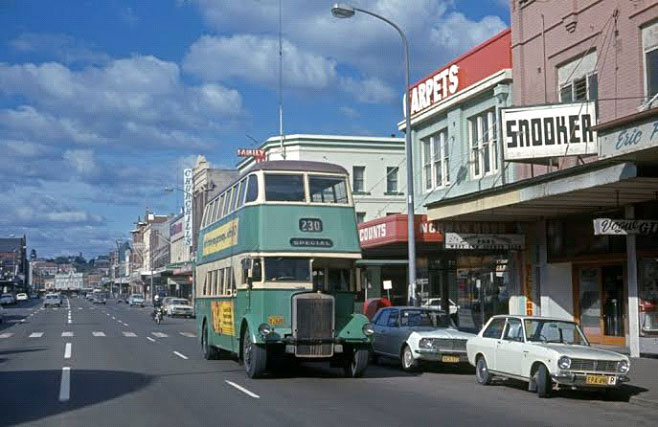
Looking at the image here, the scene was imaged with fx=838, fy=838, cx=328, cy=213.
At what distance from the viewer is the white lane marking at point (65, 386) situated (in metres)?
14.6

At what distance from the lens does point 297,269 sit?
1784 centimetres

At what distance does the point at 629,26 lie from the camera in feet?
67.8

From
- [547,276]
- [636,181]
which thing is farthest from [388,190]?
[636,181]

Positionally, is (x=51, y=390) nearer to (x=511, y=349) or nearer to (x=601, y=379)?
(x=511, y=349)

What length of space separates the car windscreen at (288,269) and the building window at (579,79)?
928 centimetres

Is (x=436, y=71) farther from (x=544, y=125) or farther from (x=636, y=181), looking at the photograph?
(x=636, y=181)

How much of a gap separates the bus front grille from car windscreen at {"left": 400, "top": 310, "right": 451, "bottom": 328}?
4.03 metres

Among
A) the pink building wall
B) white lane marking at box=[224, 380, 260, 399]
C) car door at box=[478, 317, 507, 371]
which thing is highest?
the pink building wall

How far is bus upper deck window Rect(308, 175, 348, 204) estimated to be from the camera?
728 inches

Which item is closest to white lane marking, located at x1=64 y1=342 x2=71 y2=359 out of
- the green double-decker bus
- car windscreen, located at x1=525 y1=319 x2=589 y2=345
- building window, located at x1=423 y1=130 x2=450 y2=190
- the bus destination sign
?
the green double-decker bus

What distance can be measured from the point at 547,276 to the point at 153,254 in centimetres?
10485

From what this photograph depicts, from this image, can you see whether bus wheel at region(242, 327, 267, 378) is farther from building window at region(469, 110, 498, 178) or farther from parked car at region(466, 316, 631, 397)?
building window at region(469, 110, 498, 178)

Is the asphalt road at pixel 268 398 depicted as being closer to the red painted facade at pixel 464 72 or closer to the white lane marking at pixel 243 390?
the white lane marking at pixel 243 390

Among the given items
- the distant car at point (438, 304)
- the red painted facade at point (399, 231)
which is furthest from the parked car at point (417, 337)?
the distant car at point (438, 304)
